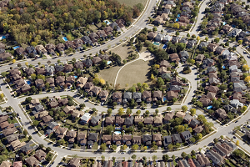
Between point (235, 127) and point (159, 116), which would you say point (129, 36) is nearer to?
point (159, 116)

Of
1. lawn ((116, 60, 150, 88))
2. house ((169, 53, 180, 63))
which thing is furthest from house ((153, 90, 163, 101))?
house ((169, 53, 180, 63))

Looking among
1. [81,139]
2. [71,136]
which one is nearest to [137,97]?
[81,139]

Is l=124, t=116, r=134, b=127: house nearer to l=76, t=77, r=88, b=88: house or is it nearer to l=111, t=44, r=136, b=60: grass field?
l=76, t=77, r=88, b=88: house

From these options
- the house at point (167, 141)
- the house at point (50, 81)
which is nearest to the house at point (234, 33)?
the house at point (167, 141)

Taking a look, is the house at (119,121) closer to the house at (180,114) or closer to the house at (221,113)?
the house at (180,114)

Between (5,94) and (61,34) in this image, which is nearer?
(5,94)

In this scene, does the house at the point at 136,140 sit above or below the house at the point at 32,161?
above

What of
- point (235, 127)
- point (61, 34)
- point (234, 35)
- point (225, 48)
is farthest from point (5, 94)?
point (234, 35)

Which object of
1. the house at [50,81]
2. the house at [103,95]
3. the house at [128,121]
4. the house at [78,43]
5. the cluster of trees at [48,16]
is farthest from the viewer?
the cluster of trees at [48,16]
